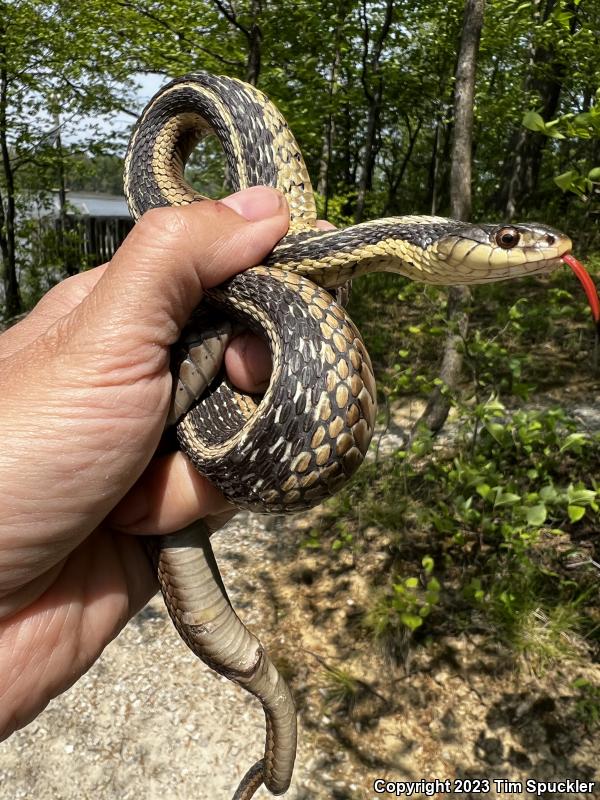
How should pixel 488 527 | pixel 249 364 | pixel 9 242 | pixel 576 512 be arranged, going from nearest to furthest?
pixel 249 364 < pixel 576 512 < pixel 488 527 < pixel 9 242

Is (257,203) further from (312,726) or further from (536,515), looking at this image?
(312,726)

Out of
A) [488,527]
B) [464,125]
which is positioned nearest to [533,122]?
[488,527]

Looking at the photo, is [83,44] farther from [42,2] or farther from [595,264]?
[595,264]

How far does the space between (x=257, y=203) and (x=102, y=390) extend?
2.56 ft

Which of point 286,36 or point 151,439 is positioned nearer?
point 151,439

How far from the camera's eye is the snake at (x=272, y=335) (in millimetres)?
1646

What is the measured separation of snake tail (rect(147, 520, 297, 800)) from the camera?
2217 mm

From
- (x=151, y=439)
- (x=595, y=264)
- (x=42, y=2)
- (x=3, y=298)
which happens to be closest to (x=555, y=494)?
(x=151, y=439)

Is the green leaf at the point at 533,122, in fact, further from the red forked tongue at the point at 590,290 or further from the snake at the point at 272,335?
the red forked tongue at the point at 590,290

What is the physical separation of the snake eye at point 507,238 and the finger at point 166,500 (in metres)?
1.27

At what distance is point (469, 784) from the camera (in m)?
3.79

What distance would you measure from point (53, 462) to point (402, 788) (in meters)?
3.26

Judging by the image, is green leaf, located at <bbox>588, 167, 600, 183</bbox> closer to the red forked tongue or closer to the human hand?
the red forked tongue

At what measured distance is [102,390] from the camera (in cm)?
197
